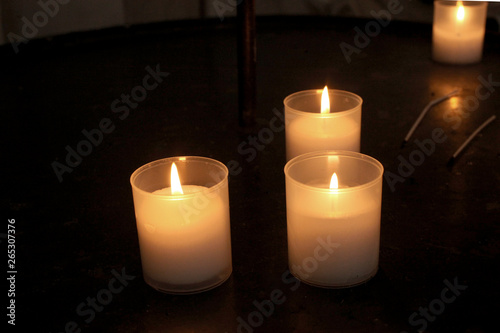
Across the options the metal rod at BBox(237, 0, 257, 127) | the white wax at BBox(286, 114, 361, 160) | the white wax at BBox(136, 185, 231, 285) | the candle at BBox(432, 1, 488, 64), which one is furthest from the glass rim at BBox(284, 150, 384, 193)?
the candle at BBox(432, 1, 488, 64)

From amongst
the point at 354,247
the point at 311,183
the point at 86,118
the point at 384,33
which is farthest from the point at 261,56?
the point at 354,247

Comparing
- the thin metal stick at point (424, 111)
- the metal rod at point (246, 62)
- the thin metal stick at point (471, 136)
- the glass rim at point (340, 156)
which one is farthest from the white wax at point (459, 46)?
the glass rim at point (340, 156)

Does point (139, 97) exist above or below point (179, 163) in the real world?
below

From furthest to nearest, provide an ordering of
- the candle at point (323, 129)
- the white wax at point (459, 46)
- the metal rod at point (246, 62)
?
the white wax at point (459, 46) < the metal rod at point (246, 62) < the candle at point (323, 129)

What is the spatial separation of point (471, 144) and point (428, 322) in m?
0.62

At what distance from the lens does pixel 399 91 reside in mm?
1720

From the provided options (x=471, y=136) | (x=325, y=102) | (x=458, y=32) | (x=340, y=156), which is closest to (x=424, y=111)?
(x=471, y=136)

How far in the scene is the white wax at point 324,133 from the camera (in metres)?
1.19

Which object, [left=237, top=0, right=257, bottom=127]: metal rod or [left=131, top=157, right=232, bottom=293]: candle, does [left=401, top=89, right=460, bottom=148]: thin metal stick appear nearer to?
[left=237, top=0, right=257, bottom=127]: metal rod

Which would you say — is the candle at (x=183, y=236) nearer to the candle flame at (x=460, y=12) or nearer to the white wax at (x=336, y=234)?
the white wax at (x=336, y=234)

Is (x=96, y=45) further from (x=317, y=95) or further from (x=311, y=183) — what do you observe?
(x=311, y=183)

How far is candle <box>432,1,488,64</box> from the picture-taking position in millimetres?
1907

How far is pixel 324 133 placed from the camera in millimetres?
1194

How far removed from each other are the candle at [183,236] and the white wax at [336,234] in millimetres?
99
